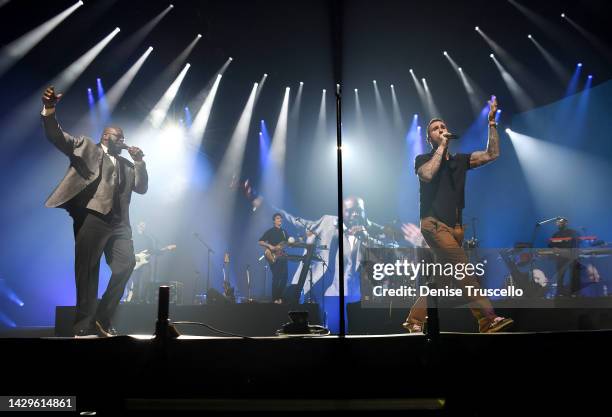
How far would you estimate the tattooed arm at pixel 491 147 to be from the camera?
4.86 meters

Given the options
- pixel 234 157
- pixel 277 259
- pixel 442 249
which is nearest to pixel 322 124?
pixel 234 157

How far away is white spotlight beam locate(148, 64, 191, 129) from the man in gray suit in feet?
16.3

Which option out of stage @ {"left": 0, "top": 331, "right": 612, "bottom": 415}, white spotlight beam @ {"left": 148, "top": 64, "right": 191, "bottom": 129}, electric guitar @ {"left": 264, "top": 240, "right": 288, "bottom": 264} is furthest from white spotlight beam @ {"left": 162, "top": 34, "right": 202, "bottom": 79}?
stage @ {"left": 0, "top": 331, "right": 612, "bottom": 415}

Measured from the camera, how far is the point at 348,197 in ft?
36.3

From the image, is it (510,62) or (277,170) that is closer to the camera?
(510,62)

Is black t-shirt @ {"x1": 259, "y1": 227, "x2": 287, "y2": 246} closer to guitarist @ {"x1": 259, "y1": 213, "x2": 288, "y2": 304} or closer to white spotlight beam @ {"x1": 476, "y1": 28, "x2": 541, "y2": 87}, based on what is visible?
guitarist @ {"x1": 259, "y1": 213, "x2": 288, "y2": 304}

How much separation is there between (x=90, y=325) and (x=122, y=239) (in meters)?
0.95

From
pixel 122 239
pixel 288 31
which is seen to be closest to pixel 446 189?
pixel 122 239

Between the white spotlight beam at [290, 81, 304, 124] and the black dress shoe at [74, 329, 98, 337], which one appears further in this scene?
the white spotlight beam at [290, 81, 304, 124]

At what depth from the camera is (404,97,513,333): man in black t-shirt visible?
4.84 metres

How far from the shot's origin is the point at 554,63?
8969 millimetres

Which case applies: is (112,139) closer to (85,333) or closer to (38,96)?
(85,333)

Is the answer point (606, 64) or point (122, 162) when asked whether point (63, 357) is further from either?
point (606, 64)

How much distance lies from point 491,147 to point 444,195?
0.73m
